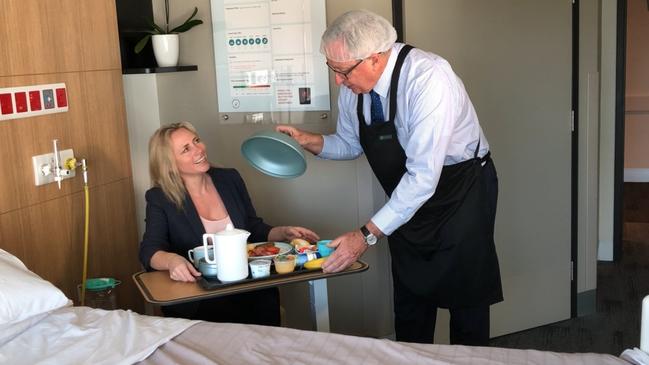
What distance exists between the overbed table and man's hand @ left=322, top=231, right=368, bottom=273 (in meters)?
0.02

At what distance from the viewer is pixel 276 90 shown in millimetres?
3242

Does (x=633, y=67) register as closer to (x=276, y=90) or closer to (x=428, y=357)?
(x=276, y=90)

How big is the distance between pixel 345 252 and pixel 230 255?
35cm

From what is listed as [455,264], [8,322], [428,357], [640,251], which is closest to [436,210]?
[455,264]

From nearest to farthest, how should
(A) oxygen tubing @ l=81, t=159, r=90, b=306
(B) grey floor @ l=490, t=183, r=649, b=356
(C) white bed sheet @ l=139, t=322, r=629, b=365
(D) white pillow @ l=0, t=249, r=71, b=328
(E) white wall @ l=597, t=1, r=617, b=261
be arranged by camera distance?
(C) white bed sheet @ l=139, t=322, r=629, b=365 → (D) white pillow @ l=0, t=249, r=71, b=328 → (A) oxygen tubing @ l=81, t=159, r=90, b=306 → (B) grey floor @ l=490, t=183, r=649, b=356 → (E) white wall @ l=597, t=1, r=617, b=261

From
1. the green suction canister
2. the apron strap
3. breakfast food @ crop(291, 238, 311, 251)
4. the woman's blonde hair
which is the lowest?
the green suction canister

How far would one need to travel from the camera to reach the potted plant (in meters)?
3.12

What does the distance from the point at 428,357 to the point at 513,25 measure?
1957mm

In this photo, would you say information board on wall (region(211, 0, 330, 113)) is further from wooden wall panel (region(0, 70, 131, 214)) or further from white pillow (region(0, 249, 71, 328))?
white pillow (region(0, 249, 71, 328))

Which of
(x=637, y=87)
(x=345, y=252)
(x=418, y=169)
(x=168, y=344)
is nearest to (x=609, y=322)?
(x=418, y=169)

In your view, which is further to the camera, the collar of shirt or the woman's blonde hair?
the woman's blonde hair

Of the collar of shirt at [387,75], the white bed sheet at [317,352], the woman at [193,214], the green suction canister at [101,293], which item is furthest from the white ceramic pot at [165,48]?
the white bed sheet at [317,352]

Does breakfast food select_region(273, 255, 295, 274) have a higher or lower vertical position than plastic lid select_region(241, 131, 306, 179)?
lower

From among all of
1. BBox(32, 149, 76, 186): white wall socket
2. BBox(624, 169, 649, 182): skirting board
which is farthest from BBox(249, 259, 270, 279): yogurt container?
BBox(624, 169, 649, 182): skirting board
